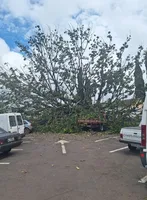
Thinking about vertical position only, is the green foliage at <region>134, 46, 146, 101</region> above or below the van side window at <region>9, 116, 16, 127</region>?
above

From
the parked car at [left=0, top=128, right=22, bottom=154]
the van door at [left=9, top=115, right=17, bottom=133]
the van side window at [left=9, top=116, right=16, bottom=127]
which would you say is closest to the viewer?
the parked car at [left=0, top=128, right=22, bottom=154]

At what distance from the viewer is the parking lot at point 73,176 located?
5.45 m

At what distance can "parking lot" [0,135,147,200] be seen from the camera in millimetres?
5449

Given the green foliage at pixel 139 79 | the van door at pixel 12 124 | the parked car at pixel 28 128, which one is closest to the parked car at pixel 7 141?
the van door at pixel 12 124

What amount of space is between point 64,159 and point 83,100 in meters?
12.1

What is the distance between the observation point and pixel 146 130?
573cm

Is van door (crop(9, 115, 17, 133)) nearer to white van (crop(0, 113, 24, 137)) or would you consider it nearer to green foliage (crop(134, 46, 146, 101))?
white van (crop(0, 113, 24, 137))

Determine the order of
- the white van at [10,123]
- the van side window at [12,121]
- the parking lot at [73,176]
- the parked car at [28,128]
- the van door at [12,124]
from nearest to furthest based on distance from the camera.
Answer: the parking lot at [73,176] < the white van at [10,123] < the van door at [12,124] < the van side window at [12,121] < the parked car at [28,128]

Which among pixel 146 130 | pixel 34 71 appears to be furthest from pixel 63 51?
pixel 146 130

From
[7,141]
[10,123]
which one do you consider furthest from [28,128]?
[7,141]

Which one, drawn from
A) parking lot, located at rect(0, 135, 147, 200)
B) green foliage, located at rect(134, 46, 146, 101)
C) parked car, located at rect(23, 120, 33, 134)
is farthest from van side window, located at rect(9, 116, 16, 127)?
green foliage, located at rect(134, 46, 146, 101)

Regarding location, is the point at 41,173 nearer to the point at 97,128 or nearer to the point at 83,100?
the point at 97,128

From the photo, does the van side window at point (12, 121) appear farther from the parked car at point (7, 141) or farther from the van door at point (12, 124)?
the parked car at point (7, 141)

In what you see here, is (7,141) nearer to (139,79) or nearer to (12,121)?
(12,121)
